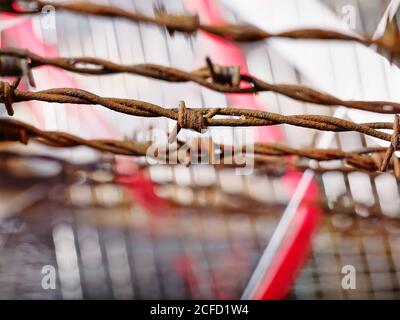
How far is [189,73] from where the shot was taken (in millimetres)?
863

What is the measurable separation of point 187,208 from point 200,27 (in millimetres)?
456

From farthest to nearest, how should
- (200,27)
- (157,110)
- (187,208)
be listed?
(187,208)
(200,27)
(157,110)

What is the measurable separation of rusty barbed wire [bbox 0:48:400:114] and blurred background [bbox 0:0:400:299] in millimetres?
312

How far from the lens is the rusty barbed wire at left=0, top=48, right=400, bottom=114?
0.81 metres

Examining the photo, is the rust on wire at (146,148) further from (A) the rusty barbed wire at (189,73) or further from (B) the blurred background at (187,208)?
(B) the blurred background at (187,208)

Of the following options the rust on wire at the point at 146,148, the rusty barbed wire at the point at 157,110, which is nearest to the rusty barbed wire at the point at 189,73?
the rust on wire at the point at 146,148

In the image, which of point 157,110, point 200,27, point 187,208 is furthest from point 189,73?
point 187,208

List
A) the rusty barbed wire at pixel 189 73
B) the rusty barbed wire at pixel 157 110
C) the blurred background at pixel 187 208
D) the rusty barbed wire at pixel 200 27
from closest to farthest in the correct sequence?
1. the rusty barbed wire at pixel 157 110
2. the rusty barbed wire at pixel 189 73
3. the rusty barbed wire at pixel 200 27
4. the blurred background at pixel 187 208

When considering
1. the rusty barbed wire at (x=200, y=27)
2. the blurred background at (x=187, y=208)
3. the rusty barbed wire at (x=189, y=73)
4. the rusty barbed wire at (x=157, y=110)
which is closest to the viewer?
the rusty barbed wire at (x=157, y=110)

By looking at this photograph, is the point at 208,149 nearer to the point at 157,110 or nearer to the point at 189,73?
the point at 189,73

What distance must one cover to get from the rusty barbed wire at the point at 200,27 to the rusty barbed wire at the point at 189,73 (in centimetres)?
13

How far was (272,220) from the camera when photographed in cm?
126

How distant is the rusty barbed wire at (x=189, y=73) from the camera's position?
81cm
